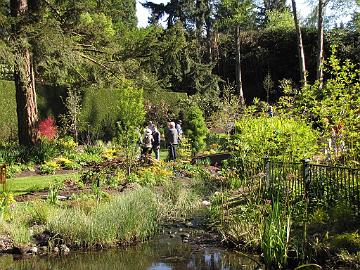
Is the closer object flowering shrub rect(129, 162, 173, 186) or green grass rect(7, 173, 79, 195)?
green grass rect(7, 173, 79, 195)

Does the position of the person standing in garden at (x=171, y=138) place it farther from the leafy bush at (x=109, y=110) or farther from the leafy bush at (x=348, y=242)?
the leafy bush at (x=348, y=242)

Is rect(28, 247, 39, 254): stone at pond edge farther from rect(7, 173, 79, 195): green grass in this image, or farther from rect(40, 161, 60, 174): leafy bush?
rect(40, 161, 60, 174): leafy bush

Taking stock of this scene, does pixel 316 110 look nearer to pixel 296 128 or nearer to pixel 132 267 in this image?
pixel 296 128

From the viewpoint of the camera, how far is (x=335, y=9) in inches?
1136

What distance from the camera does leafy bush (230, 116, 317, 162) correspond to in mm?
8781

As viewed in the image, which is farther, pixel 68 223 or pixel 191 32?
pixel 191 32

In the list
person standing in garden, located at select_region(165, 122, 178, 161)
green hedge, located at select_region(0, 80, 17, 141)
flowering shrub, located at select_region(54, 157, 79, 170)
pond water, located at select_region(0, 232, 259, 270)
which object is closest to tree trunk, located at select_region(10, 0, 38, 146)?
flowering shrub, located at select_region(54, 157, 79, 170)

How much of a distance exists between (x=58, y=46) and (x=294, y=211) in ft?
30.1

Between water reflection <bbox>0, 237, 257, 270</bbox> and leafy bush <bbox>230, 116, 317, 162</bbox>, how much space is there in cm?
252

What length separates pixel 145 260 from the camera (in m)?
7.50

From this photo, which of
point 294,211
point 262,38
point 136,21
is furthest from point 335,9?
point 136,21

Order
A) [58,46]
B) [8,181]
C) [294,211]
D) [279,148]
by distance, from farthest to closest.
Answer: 1. [58,46]
2. [8,181]
3. [279,148]
4. [294,211]

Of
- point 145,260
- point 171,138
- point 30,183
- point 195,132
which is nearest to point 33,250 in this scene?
point 145,260

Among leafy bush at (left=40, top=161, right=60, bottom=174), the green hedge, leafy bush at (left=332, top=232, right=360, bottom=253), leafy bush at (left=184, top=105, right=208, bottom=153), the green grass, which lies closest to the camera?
leafy bush at (left=332, top=232, right=360, bottom=253)
